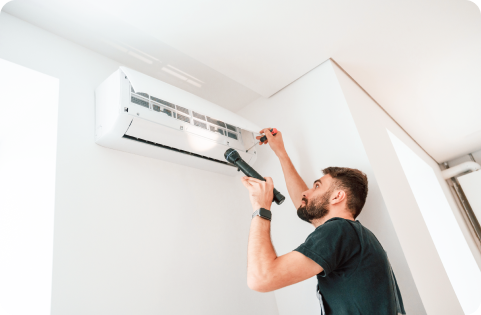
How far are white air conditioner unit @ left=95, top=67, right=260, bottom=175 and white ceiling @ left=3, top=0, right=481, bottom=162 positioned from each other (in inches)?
11.8

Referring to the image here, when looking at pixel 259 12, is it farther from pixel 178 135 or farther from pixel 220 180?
pixel 220 180

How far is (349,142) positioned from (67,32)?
159 cm

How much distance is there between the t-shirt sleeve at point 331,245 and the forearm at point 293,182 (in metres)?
0.53

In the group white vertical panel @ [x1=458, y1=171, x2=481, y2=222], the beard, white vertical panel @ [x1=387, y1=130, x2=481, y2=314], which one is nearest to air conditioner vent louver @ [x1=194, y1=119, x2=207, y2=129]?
the beard

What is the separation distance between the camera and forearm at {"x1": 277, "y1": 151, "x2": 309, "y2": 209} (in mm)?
1628

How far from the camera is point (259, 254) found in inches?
40.9

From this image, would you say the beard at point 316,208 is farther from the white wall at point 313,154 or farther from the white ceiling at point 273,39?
the white ceiling at point 273,39

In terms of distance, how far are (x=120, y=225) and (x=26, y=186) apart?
1.34 feet

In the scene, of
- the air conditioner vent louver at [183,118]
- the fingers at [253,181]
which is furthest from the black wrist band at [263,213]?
the air conditioner vent louver at [183,118]

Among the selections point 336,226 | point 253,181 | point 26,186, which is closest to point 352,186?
point 336,226

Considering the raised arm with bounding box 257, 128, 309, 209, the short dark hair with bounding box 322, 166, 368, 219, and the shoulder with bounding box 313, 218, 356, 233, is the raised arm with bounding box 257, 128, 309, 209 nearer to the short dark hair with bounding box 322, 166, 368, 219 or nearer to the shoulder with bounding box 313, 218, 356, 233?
the short dark hair with bounding box 322, 166, 368, 219

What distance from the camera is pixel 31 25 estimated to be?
58.3 inches

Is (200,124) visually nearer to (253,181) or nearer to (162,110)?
(162,110)

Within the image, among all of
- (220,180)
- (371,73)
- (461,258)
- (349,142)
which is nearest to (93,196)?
(220,180)
